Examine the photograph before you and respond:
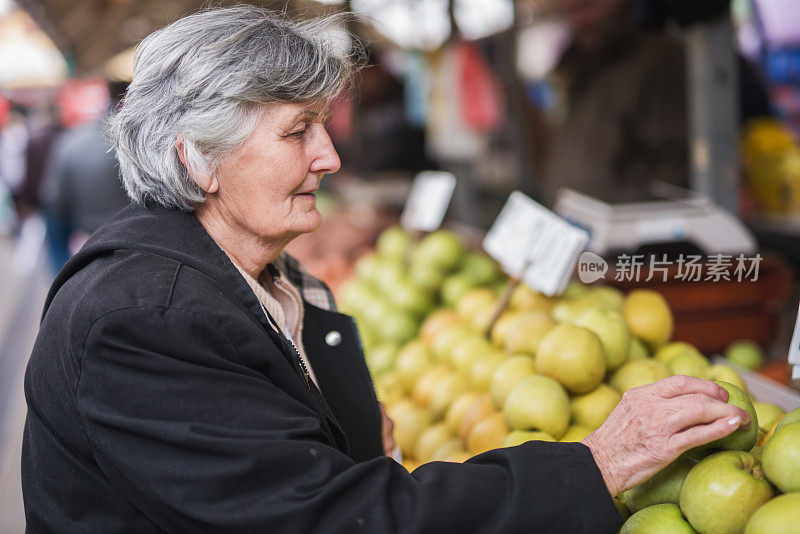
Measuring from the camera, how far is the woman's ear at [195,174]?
147cm

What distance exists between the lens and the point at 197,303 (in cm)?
124

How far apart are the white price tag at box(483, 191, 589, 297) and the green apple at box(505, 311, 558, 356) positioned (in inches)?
4.6

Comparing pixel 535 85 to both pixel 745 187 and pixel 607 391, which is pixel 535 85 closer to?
pixel 745 187

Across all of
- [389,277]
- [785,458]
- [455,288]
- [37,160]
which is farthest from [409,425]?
[37,160]

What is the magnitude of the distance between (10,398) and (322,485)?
4.93m

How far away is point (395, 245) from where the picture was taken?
3922 mm

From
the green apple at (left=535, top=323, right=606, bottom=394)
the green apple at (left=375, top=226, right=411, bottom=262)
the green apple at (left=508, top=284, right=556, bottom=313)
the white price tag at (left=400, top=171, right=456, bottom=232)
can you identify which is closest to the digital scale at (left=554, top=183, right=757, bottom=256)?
the green apple at (left=508, top=284, right=556, bottom=313)

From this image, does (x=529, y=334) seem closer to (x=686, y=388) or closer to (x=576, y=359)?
(x=576, y=359)

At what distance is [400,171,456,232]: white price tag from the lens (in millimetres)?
3525

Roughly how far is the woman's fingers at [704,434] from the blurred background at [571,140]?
3.05ft

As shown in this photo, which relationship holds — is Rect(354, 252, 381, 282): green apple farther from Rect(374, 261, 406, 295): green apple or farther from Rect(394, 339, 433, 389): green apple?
Rect(394, 339, 433, 389): green apple

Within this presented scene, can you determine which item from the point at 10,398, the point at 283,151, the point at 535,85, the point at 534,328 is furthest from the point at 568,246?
the point at 535,85

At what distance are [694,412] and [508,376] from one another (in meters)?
0.80

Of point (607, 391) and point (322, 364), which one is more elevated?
point (322, 364)
